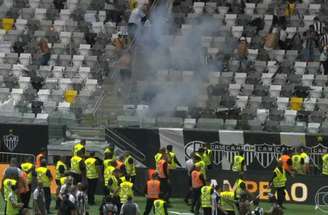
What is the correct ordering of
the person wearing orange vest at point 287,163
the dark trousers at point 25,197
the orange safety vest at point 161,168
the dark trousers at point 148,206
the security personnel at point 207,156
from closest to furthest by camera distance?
the dark trousers at point 148,206 < the dark trousers at point 25,197 < the orange safety vest at point 161,168 < the person wearing orange vest at point 287,163 < the security personnel at point 207,156

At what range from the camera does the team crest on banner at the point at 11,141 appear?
40.6 meters

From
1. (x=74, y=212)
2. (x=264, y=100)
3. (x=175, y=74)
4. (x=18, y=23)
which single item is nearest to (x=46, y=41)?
(x=18, y=23)

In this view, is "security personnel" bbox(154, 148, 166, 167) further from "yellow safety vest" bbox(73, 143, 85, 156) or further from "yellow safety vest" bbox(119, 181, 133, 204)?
"yellow safety vest" bbox(119, 181, 133, 204)

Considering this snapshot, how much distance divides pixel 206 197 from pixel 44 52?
16.1m

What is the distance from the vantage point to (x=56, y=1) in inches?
1885

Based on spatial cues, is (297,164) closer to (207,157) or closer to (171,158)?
(207,157)

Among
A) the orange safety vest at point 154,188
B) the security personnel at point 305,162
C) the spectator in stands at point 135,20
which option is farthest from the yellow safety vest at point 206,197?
the spectator in stands at point 135,20

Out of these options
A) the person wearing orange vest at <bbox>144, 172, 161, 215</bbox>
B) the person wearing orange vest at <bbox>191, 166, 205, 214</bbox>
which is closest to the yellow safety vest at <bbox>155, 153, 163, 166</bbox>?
the person wearing orange vest at <bbox>191, 166, 205, 214</bbox>

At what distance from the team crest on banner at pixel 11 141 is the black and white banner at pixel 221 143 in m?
3.43

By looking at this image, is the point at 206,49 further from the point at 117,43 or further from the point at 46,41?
the point at 46,41

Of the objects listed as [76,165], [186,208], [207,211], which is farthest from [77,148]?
[207,211]

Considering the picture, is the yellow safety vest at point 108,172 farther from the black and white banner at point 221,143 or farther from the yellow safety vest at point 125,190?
the black and white banner at point 221,143

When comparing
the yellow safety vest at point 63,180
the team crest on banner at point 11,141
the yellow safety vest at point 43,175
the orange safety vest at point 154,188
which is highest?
the team crest on banner at point 11,141

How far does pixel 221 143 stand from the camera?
38.5 m
